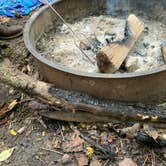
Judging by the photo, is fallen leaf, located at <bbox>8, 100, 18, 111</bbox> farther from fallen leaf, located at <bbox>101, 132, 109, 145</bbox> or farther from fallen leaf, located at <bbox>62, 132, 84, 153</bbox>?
fallen leaf, located at <bbox>101, 132, 109, 145</bbox>

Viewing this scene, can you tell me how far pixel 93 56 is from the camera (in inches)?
146

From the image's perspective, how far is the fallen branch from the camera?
3.08 m

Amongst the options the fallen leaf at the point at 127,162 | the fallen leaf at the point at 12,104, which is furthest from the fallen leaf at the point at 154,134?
the fallen leaf at the point at 12,104

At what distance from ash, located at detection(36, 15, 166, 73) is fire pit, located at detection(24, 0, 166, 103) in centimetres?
1

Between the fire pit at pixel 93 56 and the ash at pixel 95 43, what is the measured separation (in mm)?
11

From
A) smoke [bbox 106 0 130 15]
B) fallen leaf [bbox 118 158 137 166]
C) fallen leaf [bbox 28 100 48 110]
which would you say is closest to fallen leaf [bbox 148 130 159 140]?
fallen leaf [bbox 118 158 137 166]

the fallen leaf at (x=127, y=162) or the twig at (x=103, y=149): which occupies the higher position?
the twig at (x=103, y=149)

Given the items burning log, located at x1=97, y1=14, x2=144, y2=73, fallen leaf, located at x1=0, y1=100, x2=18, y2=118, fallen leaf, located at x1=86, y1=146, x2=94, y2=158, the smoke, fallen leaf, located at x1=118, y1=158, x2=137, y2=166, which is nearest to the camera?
fallen leaf, located at x1=118, y1=158, x2=137, y2=166

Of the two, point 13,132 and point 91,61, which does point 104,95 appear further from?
point 13,132

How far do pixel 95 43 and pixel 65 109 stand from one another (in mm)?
987

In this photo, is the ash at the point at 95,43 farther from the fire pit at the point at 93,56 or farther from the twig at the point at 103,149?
the twig at the point at 103,149

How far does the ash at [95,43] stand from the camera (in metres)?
3.54

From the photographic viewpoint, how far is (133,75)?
294cm

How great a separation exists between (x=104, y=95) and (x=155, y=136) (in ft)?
1.80
